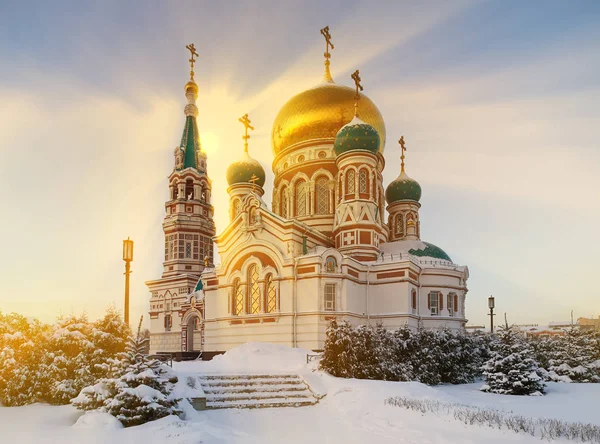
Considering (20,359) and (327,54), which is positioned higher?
(327,54)

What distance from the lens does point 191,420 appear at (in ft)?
38.1

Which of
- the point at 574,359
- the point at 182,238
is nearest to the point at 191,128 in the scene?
the point at 182,238

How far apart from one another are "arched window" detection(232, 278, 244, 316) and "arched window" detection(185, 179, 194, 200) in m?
16.7

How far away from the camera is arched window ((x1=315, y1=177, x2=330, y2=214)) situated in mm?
32875

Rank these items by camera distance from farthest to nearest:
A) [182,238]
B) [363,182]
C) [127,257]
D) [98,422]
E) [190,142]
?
[190,142] → [182,238] → [363,182] → [127,257] → [98,422]

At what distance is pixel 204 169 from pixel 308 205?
1507cm

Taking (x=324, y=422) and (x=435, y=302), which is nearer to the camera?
(x=324, y=422)

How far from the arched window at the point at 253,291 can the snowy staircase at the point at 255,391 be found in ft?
35.1

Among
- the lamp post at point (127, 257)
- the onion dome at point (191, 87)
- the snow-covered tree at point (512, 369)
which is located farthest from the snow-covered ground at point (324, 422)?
the onion dome at point (191, 87)

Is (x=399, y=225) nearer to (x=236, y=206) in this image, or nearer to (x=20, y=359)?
(x=236, y=206)

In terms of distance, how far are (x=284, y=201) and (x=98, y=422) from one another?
25.7m

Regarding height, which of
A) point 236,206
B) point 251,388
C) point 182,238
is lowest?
point 251,388

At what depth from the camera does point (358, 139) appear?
96.6 ft

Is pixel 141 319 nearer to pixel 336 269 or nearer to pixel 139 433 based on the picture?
pixel 139 433
